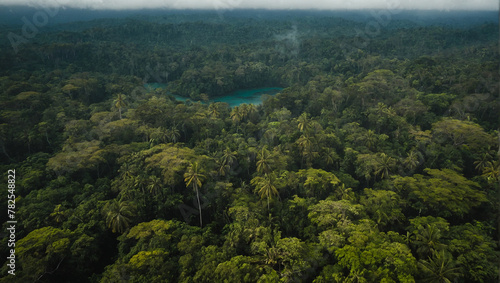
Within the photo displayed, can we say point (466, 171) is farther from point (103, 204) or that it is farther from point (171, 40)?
point (171, 40)

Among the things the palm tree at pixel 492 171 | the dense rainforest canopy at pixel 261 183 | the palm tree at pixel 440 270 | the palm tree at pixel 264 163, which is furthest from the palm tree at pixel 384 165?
the palm tree at pixel 440 270

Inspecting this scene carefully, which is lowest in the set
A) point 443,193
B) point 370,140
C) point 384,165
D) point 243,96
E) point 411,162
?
point 243,96

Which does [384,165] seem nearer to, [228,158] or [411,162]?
[411,162]

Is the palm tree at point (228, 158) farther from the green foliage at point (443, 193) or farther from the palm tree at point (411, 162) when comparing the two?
the palm tree at point (411, 162)

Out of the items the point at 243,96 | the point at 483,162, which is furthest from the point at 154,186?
the point at 243,96

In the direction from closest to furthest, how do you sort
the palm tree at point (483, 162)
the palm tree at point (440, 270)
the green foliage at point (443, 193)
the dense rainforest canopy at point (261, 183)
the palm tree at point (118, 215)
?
the palm tree at point (440, 270) < the dense rainforest canopy at point (261, 183) < the palm tree at point (118, 215) < the green foliage at point (443, 193) < the palm tree at point (483, 162)
